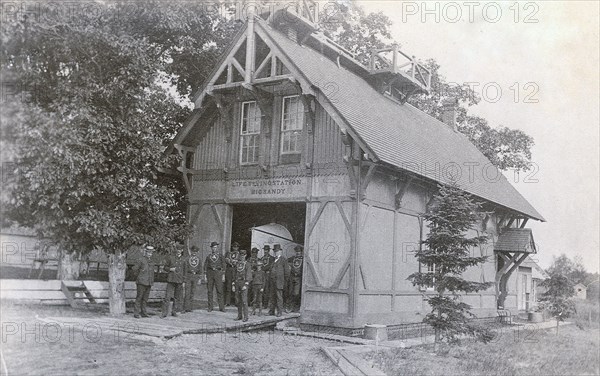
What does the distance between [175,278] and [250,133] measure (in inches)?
191

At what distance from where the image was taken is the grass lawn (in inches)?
427

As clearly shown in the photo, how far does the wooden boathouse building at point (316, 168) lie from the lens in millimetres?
14664

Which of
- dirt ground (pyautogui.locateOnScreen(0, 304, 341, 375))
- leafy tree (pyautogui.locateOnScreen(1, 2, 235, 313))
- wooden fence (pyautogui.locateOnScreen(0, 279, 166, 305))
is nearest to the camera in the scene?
dirt ground (pyautogui.locateOnScreen(0, 304, 341, 375))

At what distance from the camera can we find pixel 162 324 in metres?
13.2

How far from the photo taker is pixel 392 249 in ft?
53.0

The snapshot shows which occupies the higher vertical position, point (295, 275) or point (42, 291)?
point (295, 275)

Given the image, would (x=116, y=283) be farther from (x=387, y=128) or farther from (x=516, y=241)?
(x=516, y=241)

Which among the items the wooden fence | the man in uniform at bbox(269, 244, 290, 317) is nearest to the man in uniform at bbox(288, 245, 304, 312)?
the man in uniform at bbox(269, 244, 290, 317)

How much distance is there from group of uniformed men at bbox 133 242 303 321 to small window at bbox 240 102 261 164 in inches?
106

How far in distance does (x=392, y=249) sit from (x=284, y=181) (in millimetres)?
3553

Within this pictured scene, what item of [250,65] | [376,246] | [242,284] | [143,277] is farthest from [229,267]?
[250,65]

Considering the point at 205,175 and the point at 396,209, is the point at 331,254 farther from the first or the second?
the point at 205,175

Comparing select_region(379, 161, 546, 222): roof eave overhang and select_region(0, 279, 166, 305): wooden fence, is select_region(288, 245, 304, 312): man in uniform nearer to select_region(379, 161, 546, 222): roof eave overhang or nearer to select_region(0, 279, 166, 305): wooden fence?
select_region(379, 161, 546, 222): roof eave overhang

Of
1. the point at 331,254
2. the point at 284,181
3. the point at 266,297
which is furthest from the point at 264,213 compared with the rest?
the point at 331,254
